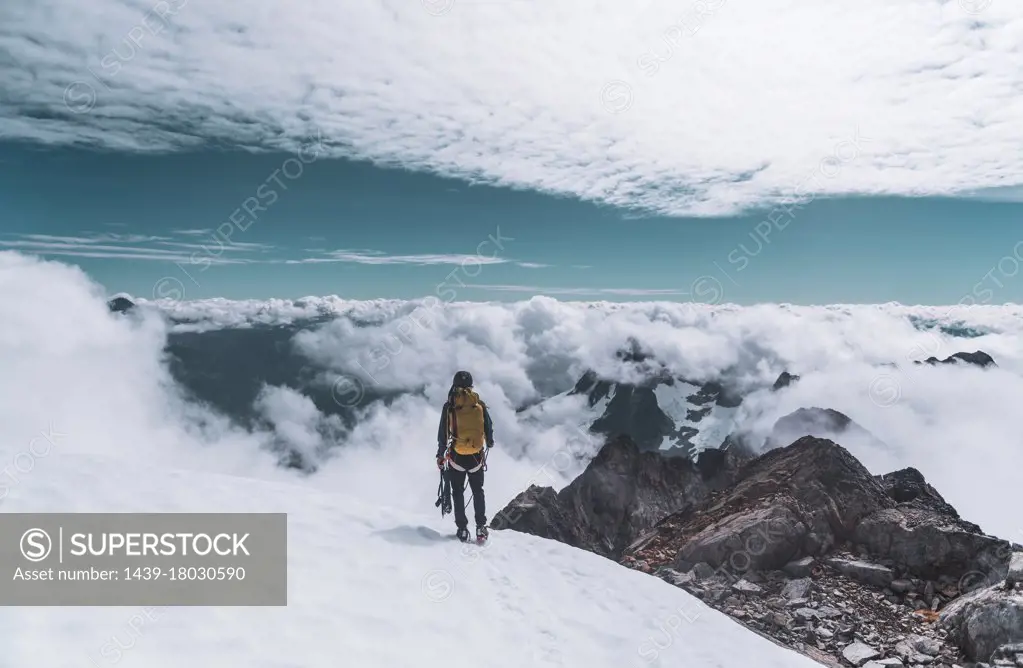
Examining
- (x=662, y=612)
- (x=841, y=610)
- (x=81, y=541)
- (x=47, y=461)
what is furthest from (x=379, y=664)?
(x=841, y=610)

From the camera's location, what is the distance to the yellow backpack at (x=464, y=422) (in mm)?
12148

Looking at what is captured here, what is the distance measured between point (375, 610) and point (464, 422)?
4.45 m

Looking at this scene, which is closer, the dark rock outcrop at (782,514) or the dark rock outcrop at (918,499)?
the dark rock outcrop at (782,514)

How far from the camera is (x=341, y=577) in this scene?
9.41 meters

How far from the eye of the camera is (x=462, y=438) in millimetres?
12172

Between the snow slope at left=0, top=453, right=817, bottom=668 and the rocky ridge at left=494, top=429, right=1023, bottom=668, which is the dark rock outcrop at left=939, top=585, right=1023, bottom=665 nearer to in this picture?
the rocky ridge at left=494, top=429, right=1023, bottom=668

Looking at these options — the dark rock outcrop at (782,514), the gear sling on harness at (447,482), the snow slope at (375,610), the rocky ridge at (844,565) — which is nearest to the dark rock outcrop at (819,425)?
the dark rock outcrop at (782,514)

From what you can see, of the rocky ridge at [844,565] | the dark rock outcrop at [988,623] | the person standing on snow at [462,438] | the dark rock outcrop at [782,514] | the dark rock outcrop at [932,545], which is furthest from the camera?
the dark rock outcrop at [782,514]

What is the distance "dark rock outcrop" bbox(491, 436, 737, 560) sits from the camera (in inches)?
3293

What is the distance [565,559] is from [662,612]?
2.66 meters

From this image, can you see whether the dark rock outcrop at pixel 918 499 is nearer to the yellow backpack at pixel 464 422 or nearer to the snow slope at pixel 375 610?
the snow slope at pixel 375 610

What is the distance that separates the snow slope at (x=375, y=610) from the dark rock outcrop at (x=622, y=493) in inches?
2560

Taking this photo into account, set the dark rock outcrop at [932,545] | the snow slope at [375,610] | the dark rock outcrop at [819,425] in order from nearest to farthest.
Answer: the snow slope at [375,610]
the dark rock outcrop at [932,545]
the dark rock outcrop at [819,425]

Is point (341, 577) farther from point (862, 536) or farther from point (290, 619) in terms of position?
point (862, 536)
